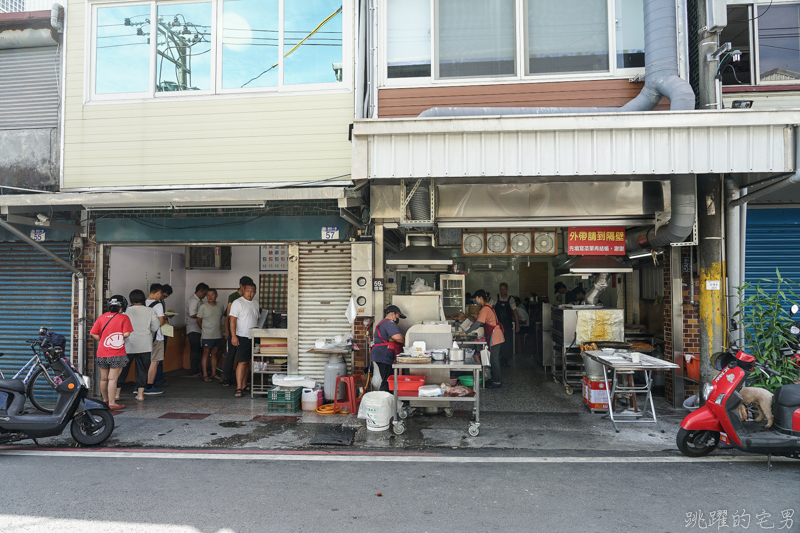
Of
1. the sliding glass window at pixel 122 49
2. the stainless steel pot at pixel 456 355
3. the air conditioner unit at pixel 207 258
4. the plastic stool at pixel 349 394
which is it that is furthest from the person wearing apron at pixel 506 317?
the sliding glass window at pixel 122 49

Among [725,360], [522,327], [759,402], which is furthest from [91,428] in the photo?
[522,327]

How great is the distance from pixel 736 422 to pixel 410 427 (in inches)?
159

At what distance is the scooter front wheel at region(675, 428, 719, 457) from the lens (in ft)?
18.7

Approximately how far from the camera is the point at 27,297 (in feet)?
31.1

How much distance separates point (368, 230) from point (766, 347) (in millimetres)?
6328

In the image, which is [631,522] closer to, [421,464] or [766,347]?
[421,464]

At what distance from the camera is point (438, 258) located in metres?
8.83

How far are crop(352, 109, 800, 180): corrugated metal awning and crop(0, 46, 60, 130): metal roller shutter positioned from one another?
20.5 feet

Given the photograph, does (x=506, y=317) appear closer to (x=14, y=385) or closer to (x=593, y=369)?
(x=593, y=369)

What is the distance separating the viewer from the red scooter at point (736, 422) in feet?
17.3

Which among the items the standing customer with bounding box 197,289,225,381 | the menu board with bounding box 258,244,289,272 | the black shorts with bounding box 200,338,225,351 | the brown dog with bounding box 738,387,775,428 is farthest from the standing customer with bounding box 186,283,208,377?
the brown dog with bounding box 738,387,775,428


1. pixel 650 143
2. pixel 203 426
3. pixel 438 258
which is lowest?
pixel 203 426

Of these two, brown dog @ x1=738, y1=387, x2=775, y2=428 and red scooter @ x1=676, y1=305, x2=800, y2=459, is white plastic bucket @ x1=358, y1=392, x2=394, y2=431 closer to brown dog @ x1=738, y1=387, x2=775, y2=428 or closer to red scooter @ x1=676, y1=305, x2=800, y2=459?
red scooter @ x1=676, y1=305, x2=800, y2=459

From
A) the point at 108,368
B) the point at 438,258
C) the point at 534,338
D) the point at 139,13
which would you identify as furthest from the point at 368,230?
the point at 534,338
